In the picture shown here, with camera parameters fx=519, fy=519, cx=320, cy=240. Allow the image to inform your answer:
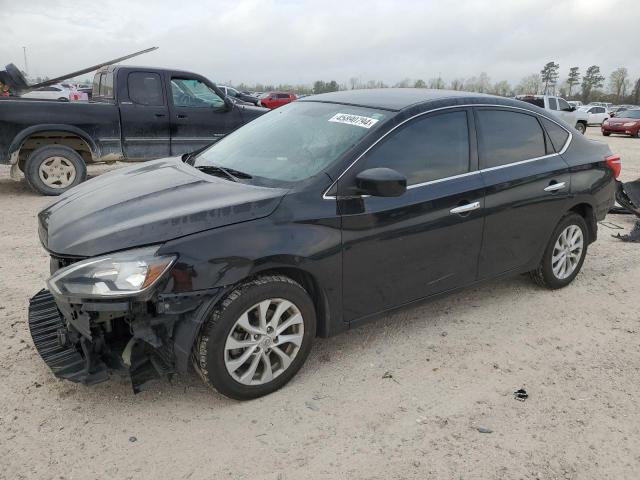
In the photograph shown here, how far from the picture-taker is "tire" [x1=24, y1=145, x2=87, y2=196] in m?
7.60

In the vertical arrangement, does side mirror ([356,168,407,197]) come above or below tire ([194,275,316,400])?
above

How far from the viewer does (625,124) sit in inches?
945

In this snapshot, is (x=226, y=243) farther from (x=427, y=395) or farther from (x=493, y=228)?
(x=493, y=228)

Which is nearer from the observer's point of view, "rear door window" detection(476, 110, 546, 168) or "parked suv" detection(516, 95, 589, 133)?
"rear door window" detection(476, 110, 546, 168)

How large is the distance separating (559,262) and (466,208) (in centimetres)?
145

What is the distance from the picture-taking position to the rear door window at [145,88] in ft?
26.9

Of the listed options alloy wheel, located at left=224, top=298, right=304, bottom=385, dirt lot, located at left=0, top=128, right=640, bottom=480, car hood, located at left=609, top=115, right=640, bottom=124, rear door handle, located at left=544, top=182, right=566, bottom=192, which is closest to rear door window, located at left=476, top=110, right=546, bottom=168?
rear door handle, located at left=544, top=182, right=566, bottom=192

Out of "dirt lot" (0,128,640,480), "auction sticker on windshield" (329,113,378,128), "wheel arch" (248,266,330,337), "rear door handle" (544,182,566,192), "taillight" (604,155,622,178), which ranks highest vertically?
"auction sticker on windshield" (329,113,378,128)

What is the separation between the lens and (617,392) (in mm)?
3098

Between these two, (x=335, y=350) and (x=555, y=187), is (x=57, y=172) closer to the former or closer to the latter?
(x=335, y=350)

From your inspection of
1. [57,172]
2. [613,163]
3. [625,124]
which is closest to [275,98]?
[625,124]

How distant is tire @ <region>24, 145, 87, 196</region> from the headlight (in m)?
5.95

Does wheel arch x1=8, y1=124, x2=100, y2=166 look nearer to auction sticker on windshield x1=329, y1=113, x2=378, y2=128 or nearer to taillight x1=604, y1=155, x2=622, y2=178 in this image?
auction sticker on windshield x1=329, y1=113, x2=378, y2=128

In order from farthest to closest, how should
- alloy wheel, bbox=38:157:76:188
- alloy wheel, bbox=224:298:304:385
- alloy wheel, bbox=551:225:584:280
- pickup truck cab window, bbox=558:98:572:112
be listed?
1. pickup truck cab window, bbox=558:98:572:112
2. alloy wheel, bbox=38:157:76:188
3. alloy wheel, bbox=551:225:584:280
4. alloy wheel, bbox=224:298:304:385
